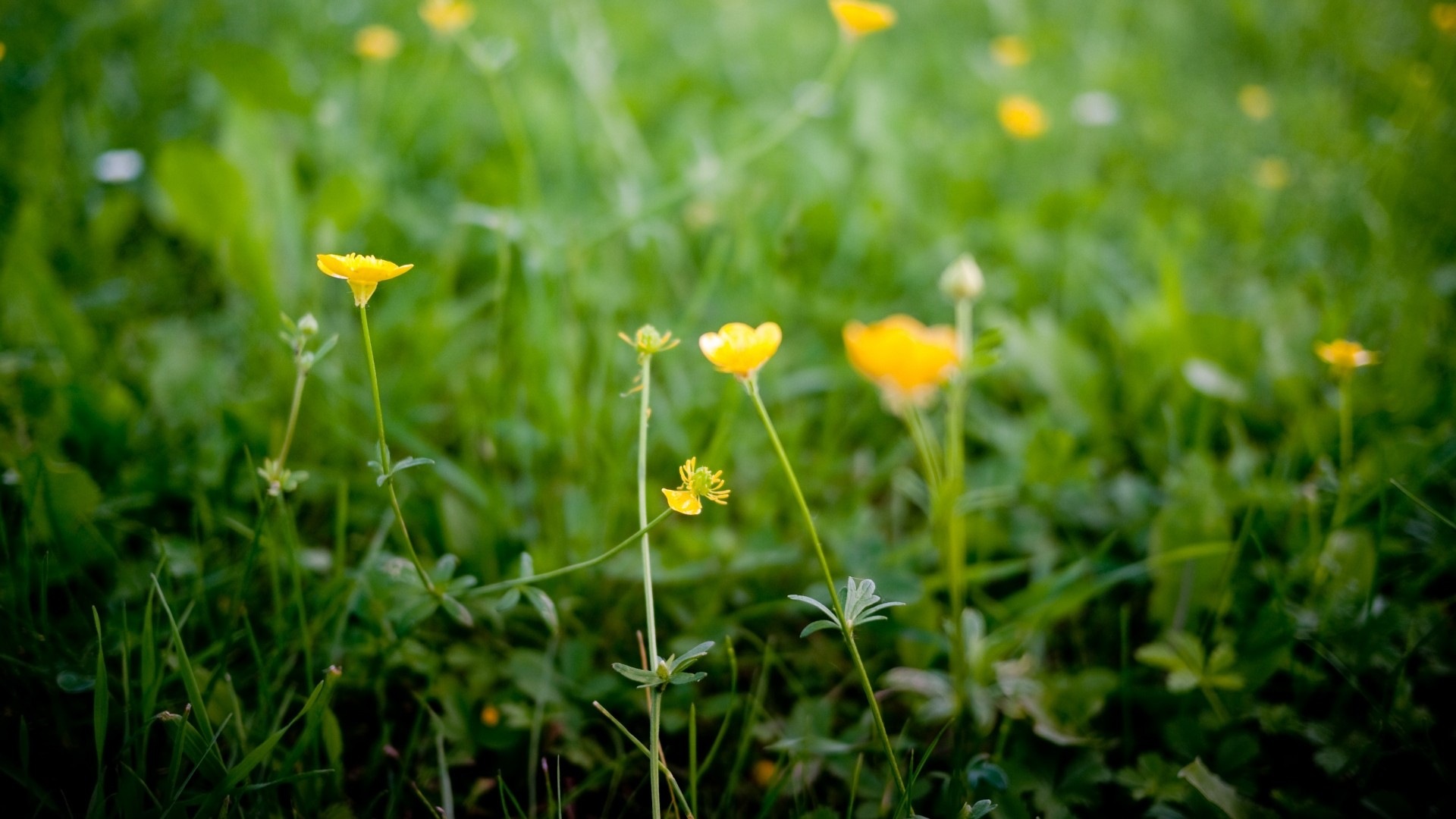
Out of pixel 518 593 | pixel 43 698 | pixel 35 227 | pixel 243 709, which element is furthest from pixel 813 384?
pixel 35 227

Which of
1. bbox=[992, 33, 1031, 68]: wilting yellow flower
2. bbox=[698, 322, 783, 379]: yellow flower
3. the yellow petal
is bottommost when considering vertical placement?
the yellow petal

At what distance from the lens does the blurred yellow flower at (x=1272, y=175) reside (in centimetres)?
236

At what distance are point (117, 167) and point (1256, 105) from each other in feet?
11.1

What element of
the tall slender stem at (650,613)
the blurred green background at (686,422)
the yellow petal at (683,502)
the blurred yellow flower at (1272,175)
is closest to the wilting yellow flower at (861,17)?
the blurred green background at (686,422)

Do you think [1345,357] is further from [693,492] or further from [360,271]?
[360,271]

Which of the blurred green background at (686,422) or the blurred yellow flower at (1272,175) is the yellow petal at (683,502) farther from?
the blurred yellow flower at (1272,175)

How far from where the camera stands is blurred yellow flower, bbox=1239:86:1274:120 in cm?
283

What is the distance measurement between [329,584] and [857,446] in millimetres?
924

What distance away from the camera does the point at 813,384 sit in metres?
1.60

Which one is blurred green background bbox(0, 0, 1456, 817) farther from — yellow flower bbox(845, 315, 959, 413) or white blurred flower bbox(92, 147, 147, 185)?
yellow flower bbox(845, 315, 959, 413)

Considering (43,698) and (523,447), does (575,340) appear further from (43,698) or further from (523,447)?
(43,698)

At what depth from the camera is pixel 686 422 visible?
1435 millimetres

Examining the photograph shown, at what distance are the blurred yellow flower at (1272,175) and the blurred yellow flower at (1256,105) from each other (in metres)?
0.39

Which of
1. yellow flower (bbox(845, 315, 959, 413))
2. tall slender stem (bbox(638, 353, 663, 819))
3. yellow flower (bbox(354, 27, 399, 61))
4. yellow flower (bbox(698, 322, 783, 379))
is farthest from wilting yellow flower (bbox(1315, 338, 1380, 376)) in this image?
yellow flower (bbox(354, 27, 399, 61))
